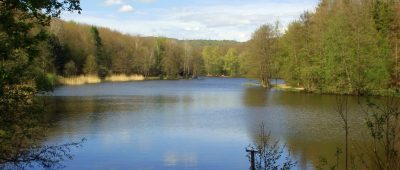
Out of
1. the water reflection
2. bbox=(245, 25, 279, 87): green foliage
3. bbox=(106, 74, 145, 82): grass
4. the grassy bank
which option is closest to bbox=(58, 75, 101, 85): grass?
the grassy bank

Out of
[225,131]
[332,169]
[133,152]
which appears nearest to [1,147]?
[332,169]

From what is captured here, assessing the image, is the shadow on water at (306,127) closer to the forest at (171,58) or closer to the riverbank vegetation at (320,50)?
the forest at (171,58)

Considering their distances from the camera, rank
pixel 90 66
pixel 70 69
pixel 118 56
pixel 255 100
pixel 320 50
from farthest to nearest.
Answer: pixel 118 56 → pixel 90 66 → pixel 70 69 → pixel 320 50 → pixel 255 100

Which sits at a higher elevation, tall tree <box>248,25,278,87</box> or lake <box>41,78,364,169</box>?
tall tree <box>248,25,278,87</box>

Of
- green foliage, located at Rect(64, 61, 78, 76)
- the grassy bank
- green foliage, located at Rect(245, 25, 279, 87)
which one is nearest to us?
green foliage, located at Rect(245, 25, 279, 87)

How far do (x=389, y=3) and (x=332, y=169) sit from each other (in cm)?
4064

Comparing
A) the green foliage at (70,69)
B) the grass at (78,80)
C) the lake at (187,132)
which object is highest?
the green foliage at (70,69)

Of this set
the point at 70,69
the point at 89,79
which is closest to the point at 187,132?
the point at 70,69

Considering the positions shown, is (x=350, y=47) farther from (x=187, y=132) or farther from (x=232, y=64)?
(x=232, y=64)

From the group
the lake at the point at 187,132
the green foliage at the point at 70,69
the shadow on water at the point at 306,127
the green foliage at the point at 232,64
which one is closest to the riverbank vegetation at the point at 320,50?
the green foliage at the point at 70,69

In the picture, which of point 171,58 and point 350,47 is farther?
point 171,58

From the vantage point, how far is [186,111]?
88.0 ft

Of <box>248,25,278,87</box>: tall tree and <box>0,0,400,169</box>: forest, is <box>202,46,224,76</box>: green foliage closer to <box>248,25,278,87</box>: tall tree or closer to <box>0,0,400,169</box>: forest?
<box>0,0,400,169</box>: forest

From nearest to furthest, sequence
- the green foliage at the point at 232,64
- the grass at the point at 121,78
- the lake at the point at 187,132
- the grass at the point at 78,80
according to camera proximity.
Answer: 1. the lake at the point at 187,132
2. the grass at the point at 78,80
3. the grass at the point at 121,78
4. the green foliage at the point at 232,64
